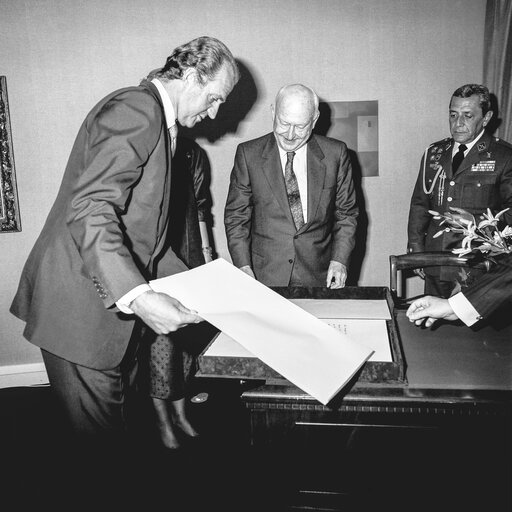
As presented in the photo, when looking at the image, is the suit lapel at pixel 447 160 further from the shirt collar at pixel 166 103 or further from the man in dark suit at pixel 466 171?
the shirt collar at pixel 166 103

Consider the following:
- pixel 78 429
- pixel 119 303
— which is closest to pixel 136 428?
pixel 78 429

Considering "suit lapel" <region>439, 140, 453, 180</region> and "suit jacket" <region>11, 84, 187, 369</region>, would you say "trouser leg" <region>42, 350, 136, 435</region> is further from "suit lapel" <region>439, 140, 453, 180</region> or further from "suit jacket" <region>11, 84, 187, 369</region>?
"suit lapel" <region>439, 140, 453, 180</region>

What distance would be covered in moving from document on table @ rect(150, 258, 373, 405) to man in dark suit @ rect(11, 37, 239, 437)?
2.8 inches

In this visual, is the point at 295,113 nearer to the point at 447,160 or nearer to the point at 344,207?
the point at 344,207

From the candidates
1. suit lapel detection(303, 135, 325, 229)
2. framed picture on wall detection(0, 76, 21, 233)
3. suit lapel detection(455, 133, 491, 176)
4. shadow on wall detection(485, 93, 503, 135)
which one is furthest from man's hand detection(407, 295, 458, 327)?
framed picture on wall detection(0, 76, 21, 233)

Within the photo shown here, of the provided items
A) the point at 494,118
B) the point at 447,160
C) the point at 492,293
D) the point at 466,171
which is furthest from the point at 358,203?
the point at 492,293

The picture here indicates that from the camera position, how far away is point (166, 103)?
1412 mm

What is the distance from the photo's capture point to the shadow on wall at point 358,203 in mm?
3266

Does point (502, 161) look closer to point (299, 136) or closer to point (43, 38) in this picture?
point (299, 136)

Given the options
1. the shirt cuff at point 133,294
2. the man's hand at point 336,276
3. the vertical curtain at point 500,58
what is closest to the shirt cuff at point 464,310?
the shirt cuff at point 133,294

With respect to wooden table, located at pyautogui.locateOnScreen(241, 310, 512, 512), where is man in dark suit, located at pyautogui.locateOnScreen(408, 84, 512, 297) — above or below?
above

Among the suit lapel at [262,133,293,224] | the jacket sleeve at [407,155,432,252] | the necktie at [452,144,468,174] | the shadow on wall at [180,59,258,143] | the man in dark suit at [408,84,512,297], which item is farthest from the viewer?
the shadow on wall at [180,59,258,143]

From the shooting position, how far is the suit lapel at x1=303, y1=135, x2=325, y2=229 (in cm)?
255

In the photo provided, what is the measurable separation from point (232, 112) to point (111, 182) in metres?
2.28
